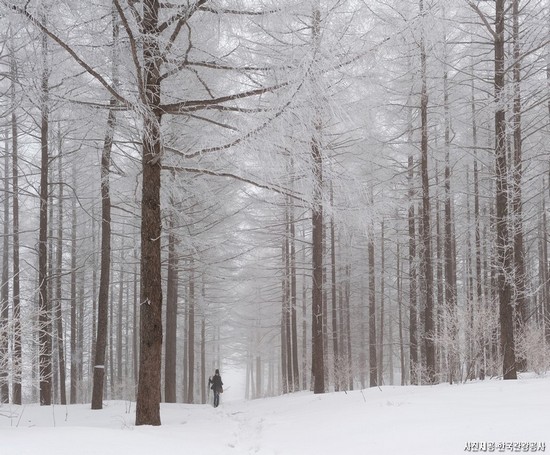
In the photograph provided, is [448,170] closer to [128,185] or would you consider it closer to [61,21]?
[128,185]

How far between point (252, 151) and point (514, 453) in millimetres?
4414

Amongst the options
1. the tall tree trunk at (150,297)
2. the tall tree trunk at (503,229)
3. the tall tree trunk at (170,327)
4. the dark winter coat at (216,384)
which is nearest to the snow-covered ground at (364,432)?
the tall tree trunk at (150,297)

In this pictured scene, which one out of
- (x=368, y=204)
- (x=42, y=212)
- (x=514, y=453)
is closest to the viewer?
(x=514, y=453)

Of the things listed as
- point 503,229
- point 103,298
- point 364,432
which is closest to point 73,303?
point 103,298

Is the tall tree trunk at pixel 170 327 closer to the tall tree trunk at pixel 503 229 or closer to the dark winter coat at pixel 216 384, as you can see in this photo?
the dark winter coat at pixel 216 384

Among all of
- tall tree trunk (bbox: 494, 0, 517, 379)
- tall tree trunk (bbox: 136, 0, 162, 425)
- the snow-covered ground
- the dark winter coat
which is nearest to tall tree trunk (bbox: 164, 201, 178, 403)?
the dark winter coat

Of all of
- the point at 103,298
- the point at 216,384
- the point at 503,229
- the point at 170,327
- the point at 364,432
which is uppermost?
the point at 503,229

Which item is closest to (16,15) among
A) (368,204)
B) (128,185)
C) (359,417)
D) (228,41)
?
(228,41)

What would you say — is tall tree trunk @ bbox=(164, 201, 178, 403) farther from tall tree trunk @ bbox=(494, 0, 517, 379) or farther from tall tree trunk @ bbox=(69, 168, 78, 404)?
tall tree trunk @ bbox=(494, 0, 517, 379)

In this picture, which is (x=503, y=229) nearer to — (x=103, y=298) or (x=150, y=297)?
(x=150, y=297)

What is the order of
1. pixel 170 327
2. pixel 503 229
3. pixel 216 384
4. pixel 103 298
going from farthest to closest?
pixel 216 384 → pixel 170 327 → pixel 103 298 → pixel 503 229

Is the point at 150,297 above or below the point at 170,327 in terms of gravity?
above

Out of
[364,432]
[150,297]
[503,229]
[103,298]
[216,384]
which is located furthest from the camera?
[216,384]

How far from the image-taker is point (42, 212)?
1336 centimetres
